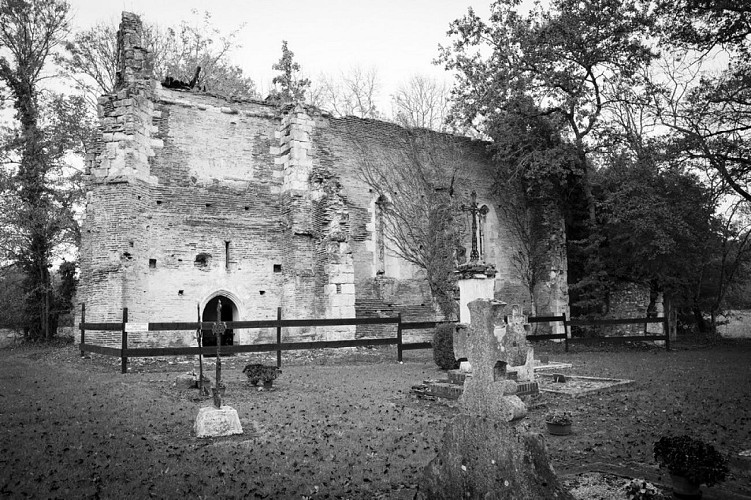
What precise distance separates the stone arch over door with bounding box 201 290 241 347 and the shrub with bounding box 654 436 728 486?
14709 millimetres

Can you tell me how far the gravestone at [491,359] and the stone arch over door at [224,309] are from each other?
13662 millimetres

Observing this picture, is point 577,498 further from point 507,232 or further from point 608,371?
point 507,232

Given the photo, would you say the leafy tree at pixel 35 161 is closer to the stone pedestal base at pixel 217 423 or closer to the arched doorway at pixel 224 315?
the arched doorway at pixel 224 315

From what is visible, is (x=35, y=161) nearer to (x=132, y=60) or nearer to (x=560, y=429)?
(x=132, y=60)

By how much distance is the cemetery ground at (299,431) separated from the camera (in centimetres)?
558

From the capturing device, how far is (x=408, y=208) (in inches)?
879

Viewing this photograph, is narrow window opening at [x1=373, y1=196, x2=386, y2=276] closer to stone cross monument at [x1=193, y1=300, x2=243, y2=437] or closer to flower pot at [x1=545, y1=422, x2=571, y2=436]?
flower pot at [x1=545, y1=422, x2=571, y2=436]

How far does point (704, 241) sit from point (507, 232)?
298 inches

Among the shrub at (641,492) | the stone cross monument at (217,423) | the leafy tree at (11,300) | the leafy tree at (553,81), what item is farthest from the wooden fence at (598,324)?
the leafy tree at (11,300)

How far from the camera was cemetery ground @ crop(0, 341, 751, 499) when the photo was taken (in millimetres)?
5578

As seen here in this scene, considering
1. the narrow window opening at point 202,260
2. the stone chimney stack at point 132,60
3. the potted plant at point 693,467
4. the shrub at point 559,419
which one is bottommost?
the shrub at point 559,419

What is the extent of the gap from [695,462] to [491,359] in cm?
188

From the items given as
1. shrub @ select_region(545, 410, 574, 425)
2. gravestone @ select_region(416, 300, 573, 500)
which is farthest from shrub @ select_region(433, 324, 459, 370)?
gravestone @ select_region(416, 300, 573, 500)

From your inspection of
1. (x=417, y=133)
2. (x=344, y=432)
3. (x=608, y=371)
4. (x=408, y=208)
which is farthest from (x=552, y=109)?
(x=344, y=432)
